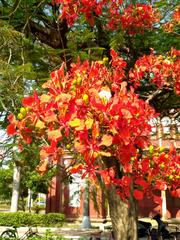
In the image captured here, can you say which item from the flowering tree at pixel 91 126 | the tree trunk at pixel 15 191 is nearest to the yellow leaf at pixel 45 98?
the flowering tree at pixel 91 126

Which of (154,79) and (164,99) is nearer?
(154,79)

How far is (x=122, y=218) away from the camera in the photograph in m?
4.10

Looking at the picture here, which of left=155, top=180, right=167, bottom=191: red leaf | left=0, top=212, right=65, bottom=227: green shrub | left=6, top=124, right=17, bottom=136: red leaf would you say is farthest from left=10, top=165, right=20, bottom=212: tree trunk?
left=6, top=124, right=17, bottom=136: red leaf

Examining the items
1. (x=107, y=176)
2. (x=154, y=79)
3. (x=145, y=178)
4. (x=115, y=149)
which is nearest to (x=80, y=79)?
(x=115, y=149)

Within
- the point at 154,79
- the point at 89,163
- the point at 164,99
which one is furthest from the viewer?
the point at 164,99

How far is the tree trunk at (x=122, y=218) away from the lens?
405 cm

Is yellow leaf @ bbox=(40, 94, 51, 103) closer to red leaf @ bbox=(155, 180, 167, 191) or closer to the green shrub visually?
red leaf @ bbox=(155, 180, 167, 191)

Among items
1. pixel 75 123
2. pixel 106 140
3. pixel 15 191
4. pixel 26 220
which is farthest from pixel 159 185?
pixel 15 191

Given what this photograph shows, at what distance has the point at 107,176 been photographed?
215 centimetres

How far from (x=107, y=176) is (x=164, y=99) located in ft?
17.4

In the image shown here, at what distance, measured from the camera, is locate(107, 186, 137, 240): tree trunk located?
4055 millimetres

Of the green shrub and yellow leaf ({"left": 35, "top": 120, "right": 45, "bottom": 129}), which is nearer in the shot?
yellow leaf ({"left": 35, "top": 120, "right": 45, "bottom": 129})

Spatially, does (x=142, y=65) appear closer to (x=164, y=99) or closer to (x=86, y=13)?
(x=86, y=13)

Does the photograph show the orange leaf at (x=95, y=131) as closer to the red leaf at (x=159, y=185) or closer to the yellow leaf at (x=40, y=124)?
the yellow leaf at (x=40, y=124)
